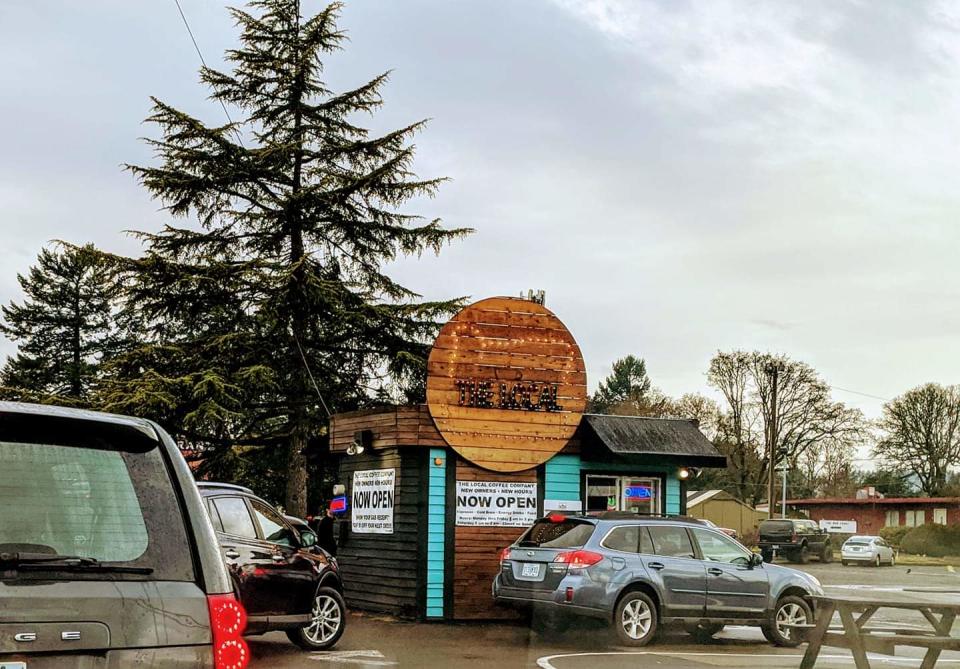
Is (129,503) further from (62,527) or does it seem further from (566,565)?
(566,565)

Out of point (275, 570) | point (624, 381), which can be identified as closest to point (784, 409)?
point (624, 381)

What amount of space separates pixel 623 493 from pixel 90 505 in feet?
54.3

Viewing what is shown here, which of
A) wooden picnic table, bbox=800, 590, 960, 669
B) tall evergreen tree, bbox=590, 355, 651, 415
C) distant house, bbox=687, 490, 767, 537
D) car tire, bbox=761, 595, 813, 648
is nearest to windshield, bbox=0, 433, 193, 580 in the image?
wooden picnic table, bbox=800, 590, 960, 669

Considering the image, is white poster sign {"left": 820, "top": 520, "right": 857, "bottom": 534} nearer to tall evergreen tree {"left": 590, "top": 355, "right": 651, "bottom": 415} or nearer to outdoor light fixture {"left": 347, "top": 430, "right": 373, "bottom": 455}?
tall evergreen tree {"left": 590, "top": 355, "right": 651, "bottom": 415}

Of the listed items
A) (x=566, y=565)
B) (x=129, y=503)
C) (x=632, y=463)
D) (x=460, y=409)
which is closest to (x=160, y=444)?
(x=129, y=503)

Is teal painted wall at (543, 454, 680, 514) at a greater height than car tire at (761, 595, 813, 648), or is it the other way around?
teal painted wall at (543, 454, 680, 514)

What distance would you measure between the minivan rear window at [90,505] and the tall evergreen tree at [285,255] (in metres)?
27.2

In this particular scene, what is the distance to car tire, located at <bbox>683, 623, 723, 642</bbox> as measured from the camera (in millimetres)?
15289

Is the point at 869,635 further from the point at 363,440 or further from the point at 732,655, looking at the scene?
the point at 363,440

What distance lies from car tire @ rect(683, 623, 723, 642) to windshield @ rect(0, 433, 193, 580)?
1253 cm

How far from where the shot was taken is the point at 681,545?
1552 centimetres

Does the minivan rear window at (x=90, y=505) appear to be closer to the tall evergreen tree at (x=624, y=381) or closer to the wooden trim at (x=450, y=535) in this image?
the wooden trim at (x=450, y=535)

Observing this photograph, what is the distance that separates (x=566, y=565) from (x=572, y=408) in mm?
4820

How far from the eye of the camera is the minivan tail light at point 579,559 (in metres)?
14.6
